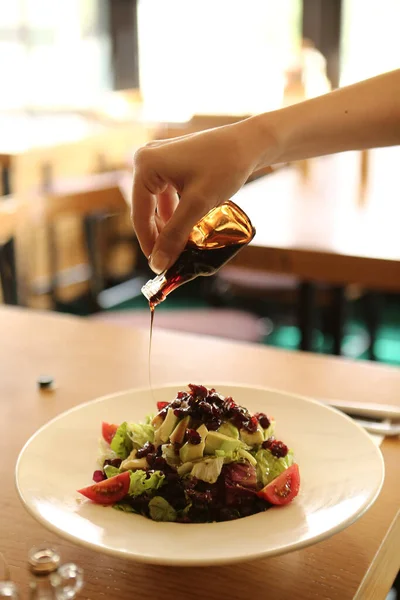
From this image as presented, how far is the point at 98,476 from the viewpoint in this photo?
0.86 meters

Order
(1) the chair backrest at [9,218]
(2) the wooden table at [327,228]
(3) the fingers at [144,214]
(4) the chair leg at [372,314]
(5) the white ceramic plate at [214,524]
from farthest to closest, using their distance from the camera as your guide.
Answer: (4) the chair leg at [372,314] → (1) the chair backrest at [9,218] → (2) the wooden table at [327,228] → (3) the fingers at [144,214] → (5) the white ceramic plate at [214,524]

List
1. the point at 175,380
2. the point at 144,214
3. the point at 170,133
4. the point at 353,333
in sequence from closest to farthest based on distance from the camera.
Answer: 1. the point at 144,214
2. the point at 175,380
3. the point at 353,333
4. the point at 170,133

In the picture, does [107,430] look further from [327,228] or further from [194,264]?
[327,228]

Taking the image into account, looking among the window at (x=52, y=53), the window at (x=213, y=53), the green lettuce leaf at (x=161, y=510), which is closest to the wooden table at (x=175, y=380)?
the green lettuce leaf at (x=161, y=510)

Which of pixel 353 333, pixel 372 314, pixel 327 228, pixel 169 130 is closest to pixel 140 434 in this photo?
pixel 327 228

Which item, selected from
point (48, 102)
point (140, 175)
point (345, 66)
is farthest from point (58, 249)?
point (140, 175)

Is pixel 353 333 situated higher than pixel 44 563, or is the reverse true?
pixel 44 563

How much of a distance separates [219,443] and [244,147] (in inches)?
13.1

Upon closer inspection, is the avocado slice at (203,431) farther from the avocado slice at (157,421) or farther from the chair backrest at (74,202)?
the chair backrest at (74,202)

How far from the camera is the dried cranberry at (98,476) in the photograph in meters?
0.85

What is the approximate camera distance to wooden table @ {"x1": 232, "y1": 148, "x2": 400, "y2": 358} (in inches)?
73.1

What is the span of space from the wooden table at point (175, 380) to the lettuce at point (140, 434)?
135 mm

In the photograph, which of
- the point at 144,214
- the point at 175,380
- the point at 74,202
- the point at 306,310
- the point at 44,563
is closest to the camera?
the point at 44,563

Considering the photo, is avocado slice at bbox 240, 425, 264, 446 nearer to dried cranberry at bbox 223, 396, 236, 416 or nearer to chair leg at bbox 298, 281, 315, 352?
dried cranberry at bbox 223, 396, 236, 416
